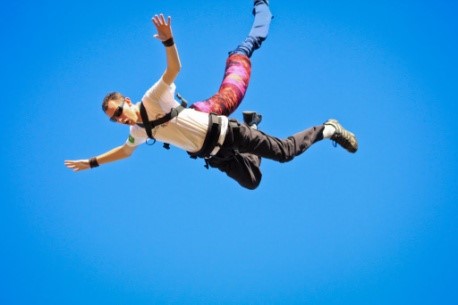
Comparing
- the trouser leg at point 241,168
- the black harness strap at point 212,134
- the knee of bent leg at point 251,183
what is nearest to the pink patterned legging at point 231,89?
the black harness strap at point 212,134

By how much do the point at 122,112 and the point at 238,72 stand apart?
2.38m

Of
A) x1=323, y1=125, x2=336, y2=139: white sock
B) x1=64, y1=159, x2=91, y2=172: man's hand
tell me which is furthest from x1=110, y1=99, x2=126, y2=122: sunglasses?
x1=323, y1=125, x2=336, y2=139: white sock

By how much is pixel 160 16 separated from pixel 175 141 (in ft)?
6.09

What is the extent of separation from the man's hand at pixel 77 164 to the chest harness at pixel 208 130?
175cm

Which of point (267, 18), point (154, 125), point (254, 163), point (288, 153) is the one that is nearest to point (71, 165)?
point (154, 125)

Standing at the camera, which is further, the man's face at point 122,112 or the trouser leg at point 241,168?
the trouser leg at point 241,168

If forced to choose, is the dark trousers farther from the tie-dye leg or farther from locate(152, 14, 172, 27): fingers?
locate(152, 14, 172, 27): fingers

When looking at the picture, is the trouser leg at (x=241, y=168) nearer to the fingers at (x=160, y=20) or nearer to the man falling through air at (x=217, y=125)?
the man falling through air at (x=217, y=125)

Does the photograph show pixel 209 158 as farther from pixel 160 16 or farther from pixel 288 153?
pixel 160 16

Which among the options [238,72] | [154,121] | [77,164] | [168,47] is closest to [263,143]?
[238,72]

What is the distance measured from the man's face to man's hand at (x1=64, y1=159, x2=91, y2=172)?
1916 millimetres

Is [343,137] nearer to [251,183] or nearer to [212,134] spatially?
[251,183]

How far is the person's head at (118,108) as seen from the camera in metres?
6.98

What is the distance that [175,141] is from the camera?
7.52 m
